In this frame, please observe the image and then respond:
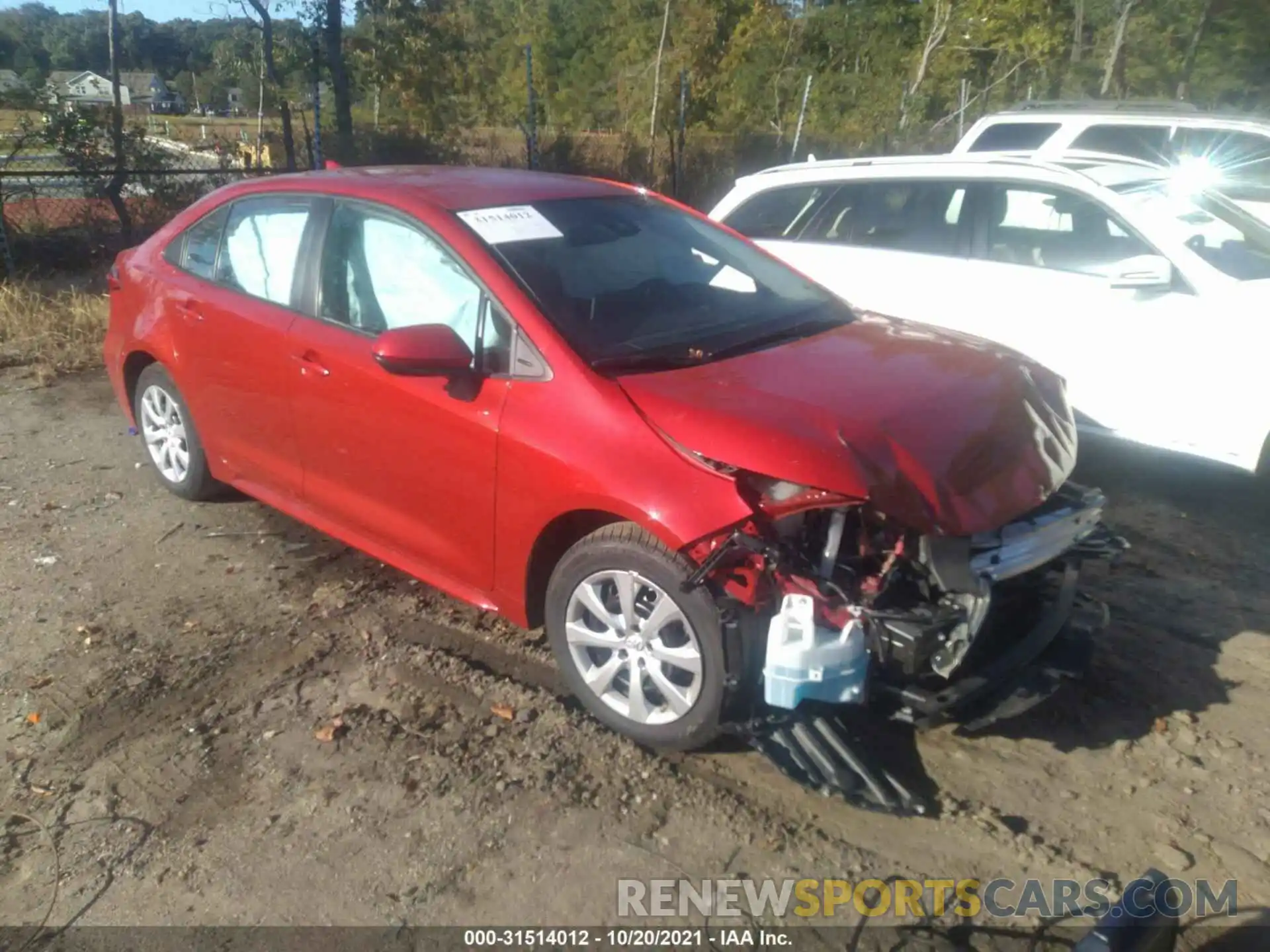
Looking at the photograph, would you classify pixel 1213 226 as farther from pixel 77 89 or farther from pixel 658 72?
pixel 658 72

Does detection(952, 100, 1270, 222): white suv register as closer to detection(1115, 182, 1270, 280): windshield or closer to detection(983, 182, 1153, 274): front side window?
detection(1115, 182, 1270, 280): windshield

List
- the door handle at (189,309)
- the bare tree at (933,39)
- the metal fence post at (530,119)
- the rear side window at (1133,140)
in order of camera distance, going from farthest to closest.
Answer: the bare tree at (933,39) < the metal fence post at (530,119) < the rear side window at (1133,140) < the door handle at (189,309)

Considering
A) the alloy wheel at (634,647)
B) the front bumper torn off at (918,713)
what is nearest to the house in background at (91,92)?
the alloy wheel at (634,647)

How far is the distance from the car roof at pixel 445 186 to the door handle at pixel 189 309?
1.74 ft

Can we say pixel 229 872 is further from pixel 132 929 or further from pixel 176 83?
pixel 176 83

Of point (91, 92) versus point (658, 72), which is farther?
point (658, 72)

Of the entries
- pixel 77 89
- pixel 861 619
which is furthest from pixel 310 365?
pixel 77 89

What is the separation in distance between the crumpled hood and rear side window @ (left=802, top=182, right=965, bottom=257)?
9.17ft

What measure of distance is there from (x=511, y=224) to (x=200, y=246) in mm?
1959

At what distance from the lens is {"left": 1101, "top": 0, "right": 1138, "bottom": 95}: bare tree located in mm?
21859

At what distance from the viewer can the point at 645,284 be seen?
12.8ft

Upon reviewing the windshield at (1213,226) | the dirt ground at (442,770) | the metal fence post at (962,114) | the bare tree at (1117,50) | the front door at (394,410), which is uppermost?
the bare tree at (1117,50)

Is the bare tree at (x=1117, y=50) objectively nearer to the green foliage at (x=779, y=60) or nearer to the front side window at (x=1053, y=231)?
the green foliage at (x=779, y=60)

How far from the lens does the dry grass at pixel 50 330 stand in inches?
320
